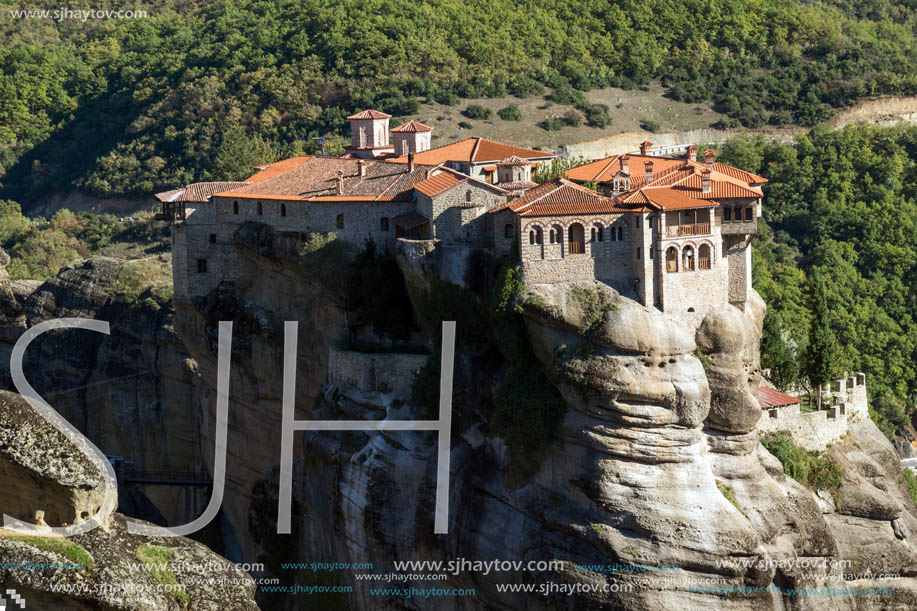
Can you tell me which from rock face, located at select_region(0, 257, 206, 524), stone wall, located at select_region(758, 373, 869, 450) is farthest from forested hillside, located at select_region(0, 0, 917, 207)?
stone wall, located at select_region(758, 373, 869, 450)

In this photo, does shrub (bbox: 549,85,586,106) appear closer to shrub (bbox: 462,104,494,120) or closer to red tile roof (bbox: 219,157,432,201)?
shrub (bbox: 462,104,494,120)

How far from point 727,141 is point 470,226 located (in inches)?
1768

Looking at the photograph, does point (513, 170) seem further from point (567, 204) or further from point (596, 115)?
point (596, 115)

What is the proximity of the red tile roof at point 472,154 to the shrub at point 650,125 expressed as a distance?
115 ft

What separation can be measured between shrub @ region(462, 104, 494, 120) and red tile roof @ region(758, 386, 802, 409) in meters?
40.2

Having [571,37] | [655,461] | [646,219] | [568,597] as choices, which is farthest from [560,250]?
[571,37]

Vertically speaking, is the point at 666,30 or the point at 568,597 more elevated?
the point at 666,30

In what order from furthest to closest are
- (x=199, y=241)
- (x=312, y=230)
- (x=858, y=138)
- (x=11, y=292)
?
(x=858, y=138), (x=11, y=292), (x=199, y=241), (x=312, y=230)

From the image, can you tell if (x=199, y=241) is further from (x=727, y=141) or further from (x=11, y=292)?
(x=727, y=141)

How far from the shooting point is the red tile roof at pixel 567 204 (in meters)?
38.1

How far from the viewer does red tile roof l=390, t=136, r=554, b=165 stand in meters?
46.4

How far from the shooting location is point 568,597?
37219 mm

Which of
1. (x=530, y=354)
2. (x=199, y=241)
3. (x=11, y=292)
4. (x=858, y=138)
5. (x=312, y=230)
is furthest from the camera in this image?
(x=858, y=138)

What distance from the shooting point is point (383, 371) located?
43.4 metres
